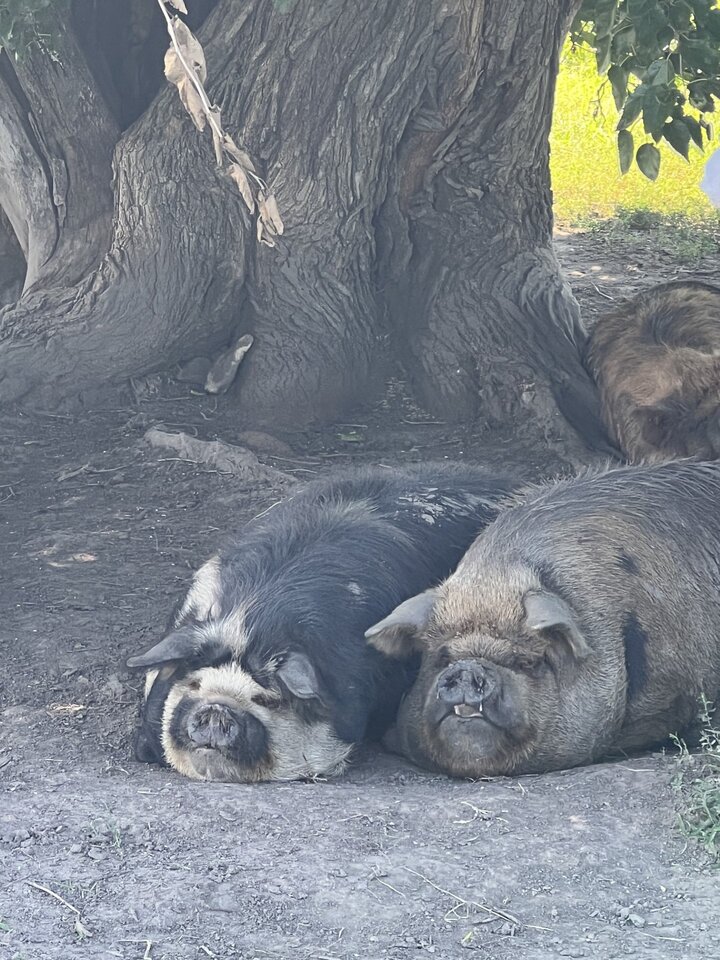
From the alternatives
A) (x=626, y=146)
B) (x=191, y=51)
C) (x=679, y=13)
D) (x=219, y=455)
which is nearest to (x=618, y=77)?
(x=626, y=146)

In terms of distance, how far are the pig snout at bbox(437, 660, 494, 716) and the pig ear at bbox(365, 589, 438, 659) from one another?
321mm

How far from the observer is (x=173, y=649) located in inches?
199

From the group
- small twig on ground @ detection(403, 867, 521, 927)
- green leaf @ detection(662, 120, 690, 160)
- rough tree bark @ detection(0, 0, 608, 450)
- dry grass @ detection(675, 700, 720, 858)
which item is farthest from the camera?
rough tree bark @ detection(0, 0, 608, 450)

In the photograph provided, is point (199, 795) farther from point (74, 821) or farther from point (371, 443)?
point (371, 443)

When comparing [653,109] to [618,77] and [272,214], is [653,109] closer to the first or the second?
[618,77]

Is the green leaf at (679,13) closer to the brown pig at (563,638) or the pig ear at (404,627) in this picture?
the brown pig at (563,638)

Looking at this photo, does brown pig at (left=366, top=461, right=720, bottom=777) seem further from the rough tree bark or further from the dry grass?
the rough tree bark

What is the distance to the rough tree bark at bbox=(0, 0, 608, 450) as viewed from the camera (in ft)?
25.6

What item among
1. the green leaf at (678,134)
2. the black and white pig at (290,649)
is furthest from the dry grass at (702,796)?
the green leaf at (678,134)

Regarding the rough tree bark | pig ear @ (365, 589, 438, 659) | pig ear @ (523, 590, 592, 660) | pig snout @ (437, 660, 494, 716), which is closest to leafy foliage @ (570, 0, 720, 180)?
the rough tree bark

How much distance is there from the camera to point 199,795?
455 centimetres

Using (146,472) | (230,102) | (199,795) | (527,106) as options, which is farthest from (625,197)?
(199,795)

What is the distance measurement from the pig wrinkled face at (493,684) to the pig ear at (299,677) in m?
0.30

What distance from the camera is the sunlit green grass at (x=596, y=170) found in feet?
44.5
